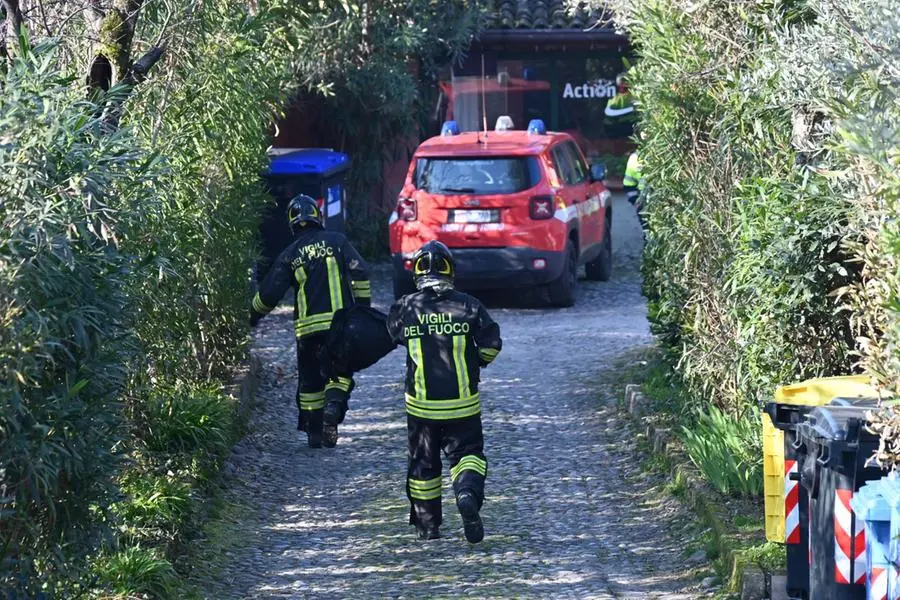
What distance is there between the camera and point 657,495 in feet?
28.0

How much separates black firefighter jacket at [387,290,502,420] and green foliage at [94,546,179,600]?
171cm

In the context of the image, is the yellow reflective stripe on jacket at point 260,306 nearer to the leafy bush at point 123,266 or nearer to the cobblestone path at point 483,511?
the leafy bush at point 123,266

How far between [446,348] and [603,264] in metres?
9.46

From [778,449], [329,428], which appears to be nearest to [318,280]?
[329,428]

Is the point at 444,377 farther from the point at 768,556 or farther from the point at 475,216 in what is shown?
the point at 475,216

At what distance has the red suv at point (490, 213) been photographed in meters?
14.3

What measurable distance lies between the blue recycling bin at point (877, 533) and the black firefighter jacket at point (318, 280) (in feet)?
16.0

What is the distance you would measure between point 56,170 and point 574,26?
16645 mm

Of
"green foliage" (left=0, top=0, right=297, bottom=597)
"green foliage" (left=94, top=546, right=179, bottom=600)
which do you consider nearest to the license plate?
"green foliage" (left=0, top=0, right=297, bottom=597)

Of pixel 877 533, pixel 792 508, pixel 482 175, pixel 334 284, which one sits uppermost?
pixel 482 175

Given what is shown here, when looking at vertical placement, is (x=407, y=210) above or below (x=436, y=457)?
above

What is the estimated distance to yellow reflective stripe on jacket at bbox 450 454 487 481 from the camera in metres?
7.56

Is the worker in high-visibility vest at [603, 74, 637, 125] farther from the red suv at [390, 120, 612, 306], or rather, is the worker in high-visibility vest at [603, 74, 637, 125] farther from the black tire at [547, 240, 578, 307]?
the red suv at [390, 120, 612, 306]

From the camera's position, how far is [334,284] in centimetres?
958
